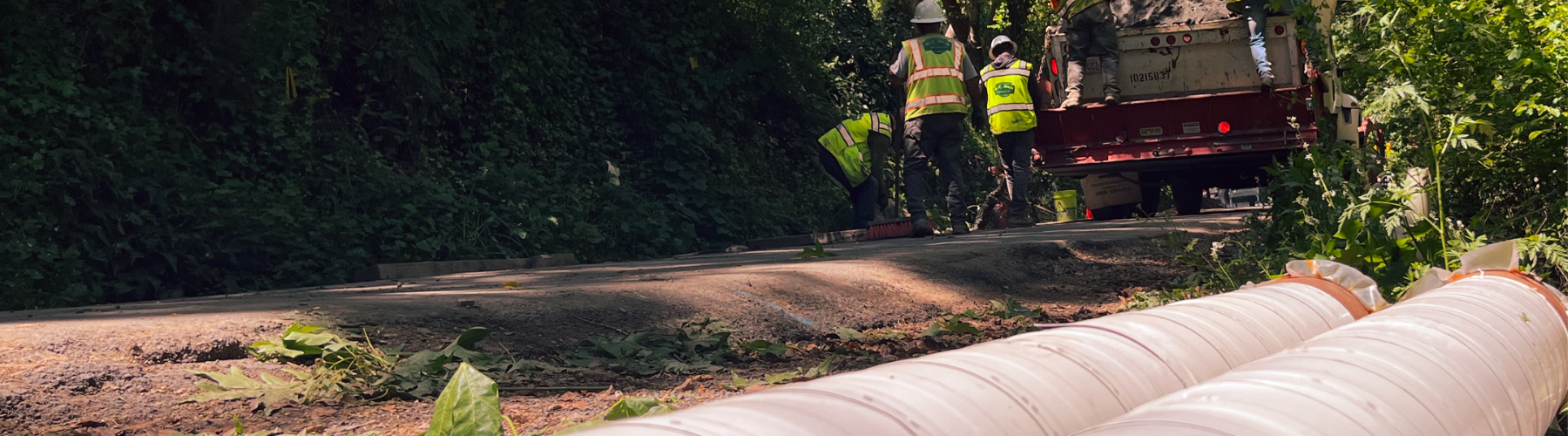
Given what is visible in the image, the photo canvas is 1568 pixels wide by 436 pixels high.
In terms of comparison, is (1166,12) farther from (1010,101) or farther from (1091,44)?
(1010,101)

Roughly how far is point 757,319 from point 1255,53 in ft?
21.6

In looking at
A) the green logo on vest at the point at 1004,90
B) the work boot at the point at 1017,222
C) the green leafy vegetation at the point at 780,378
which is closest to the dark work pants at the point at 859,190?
the work boot at the point at 1017,222

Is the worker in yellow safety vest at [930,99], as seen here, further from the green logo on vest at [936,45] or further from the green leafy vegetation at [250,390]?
the green leafy vegetation at [250,390]

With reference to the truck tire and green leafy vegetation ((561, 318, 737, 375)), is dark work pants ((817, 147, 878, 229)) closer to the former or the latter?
the truck tire

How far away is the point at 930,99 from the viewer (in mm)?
10172

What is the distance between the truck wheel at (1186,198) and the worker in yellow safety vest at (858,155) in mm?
2847

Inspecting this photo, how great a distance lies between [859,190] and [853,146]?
584 millimetres

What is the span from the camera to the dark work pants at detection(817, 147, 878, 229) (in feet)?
42.4

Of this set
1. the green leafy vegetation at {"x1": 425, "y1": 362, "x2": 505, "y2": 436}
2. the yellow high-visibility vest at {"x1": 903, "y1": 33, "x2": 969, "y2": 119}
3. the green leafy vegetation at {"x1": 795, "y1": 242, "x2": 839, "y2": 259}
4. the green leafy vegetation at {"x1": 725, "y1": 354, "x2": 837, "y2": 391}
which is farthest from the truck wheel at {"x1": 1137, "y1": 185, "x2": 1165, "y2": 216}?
the green leafy vegetation at {"x1": 425, "y1": 362, "x2": 505, "y2": 436}

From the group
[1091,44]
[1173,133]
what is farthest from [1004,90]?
[1173,133]

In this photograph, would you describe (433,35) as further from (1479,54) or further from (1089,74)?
(1479,54)

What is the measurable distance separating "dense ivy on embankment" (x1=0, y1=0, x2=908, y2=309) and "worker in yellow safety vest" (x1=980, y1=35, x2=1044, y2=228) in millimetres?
2803

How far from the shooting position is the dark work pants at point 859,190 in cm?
1293

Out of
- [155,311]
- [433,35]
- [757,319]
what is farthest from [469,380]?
[433,35]
